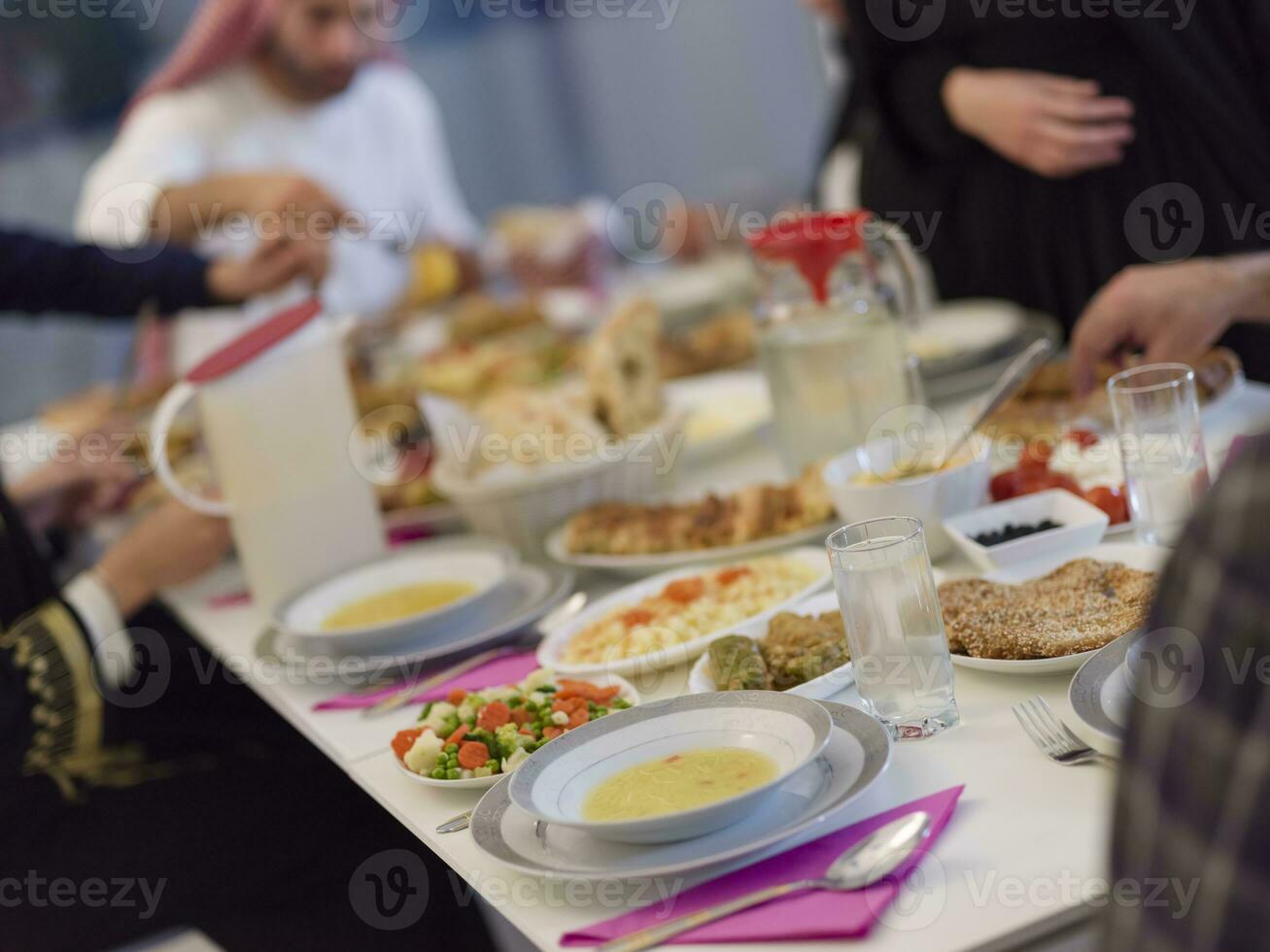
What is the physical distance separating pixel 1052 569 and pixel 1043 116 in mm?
1051

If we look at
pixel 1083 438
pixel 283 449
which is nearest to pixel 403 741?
pixel 283 449

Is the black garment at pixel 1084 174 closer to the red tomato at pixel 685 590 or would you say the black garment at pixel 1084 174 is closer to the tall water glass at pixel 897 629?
the red tomato at pixel 685 590

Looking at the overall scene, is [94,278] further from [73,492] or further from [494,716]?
[494,716]

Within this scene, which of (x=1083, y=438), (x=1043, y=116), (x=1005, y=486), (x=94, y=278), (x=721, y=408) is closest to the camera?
(x=1005, y=486)

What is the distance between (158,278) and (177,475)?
0.54 metres

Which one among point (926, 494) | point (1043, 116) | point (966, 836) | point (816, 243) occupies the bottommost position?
point (966, 836)

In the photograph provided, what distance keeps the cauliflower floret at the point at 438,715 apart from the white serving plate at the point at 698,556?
0.36m

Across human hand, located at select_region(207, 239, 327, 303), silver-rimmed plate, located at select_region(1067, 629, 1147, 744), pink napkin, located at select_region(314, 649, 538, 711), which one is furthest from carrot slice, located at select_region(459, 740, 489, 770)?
human hand, located at select_region(207, 239, 327, 303)

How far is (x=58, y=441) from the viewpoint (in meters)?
2.75

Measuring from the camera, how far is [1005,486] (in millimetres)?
1449

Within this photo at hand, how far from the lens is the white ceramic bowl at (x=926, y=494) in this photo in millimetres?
1369

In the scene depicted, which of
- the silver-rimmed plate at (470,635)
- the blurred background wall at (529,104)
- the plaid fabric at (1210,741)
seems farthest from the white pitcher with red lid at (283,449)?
the blurred background wall at (529,104)

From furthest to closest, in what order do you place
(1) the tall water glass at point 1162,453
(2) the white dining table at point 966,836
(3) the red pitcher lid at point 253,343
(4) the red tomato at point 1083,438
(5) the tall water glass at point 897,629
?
(3) the red pitcher lid at point 253,343 < (4) the red tomato at point 1083,438 < (1) the tall water glass at point 1162,453 < (5) the tall water glass at point 897,629 < (2) the white dining table at point 966,836

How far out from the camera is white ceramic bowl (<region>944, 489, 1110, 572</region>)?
126cm
